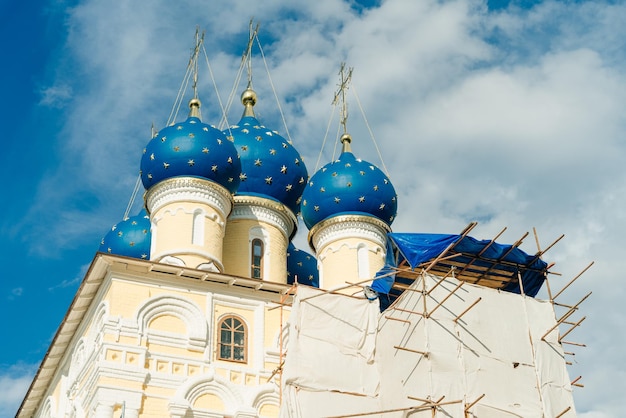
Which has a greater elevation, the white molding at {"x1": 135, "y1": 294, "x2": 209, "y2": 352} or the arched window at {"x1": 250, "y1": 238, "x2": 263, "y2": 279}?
the arched window at {"x1": 250, "y1": 238, "x2": 263, "y2": 279}

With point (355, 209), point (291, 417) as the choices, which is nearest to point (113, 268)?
point (291, 417)

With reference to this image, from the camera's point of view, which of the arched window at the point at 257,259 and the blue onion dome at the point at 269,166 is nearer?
the arched window at the point at 257,259

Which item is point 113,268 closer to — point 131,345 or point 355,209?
point 131,345

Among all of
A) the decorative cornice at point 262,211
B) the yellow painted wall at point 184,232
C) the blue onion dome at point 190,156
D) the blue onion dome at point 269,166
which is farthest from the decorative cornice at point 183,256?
the blue onion dome at point 269,166

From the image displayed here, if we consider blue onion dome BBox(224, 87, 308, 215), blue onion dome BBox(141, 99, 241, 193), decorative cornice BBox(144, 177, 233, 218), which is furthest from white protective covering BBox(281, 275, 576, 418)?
blue onion dome BBox(224, 87, 308, 215)

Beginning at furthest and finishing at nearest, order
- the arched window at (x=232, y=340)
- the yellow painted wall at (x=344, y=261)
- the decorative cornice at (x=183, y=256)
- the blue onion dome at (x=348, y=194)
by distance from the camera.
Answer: the blue onion dome at (x=348, y=194) → the yellow painted wall at (x=344, y=261) → the decorative cornice at (x=183, y=256) → the arched window at (x=232, y=340)

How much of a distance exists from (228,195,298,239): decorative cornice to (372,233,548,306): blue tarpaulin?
392cm

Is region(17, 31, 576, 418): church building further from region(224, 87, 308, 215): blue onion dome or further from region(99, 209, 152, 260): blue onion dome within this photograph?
region(99, 209, 152, 260): blue onion dome

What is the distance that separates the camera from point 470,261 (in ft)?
48.7

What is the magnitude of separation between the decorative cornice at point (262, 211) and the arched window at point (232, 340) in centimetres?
320

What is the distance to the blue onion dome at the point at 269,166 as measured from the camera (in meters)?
19.2

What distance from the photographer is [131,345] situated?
589 inches

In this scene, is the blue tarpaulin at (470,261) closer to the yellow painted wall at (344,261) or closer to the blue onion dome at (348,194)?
the yellow painted wall at (344,261)

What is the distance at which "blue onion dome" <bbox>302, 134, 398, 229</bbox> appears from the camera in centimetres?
1908
